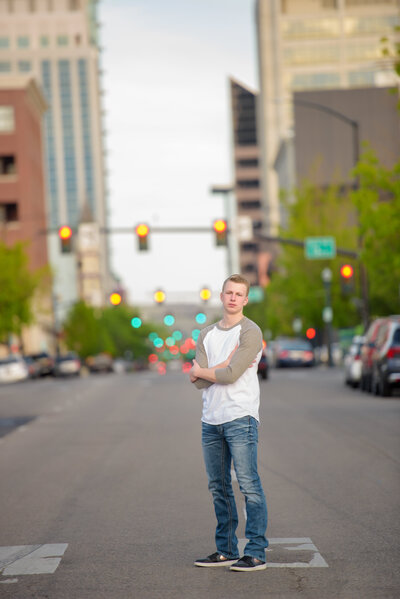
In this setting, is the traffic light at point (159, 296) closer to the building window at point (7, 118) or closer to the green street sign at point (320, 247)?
the green street sign at point (320, 247)

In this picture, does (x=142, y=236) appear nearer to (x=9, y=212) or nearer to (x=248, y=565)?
(x=248, y=565)

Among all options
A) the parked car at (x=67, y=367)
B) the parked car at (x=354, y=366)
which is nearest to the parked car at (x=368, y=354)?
the parked car at (x=354, y=366)

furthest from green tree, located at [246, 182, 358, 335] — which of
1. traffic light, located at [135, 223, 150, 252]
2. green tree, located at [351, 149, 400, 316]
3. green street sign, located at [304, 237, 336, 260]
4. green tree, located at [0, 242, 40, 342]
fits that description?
traffic light, located at [135, 223, 150, 252]

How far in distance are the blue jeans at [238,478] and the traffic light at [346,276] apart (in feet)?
124

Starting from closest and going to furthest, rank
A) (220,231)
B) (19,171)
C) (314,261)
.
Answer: (220,231) → (314,261) → (19,171)

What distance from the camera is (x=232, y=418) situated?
7.39 m

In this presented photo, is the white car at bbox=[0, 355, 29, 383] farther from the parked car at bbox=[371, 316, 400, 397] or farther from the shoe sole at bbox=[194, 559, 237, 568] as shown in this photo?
the shoe sole at bbox=[194, 559, 237, 568]

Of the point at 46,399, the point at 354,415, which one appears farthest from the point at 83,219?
the point at 354,415

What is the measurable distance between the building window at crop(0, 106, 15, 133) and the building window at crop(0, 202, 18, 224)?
6.77m

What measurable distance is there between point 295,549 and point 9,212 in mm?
Answer: 98107

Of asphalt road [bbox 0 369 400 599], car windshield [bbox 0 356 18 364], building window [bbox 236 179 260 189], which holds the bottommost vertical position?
car windshield [bbox 0 356 18 364]

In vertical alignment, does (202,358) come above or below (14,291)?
above

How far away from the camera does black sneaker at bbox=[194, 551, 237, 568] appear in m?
7.57

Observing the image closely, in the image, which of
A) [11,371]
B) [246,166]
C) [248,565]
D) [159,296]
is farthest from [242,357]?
[246,166]
